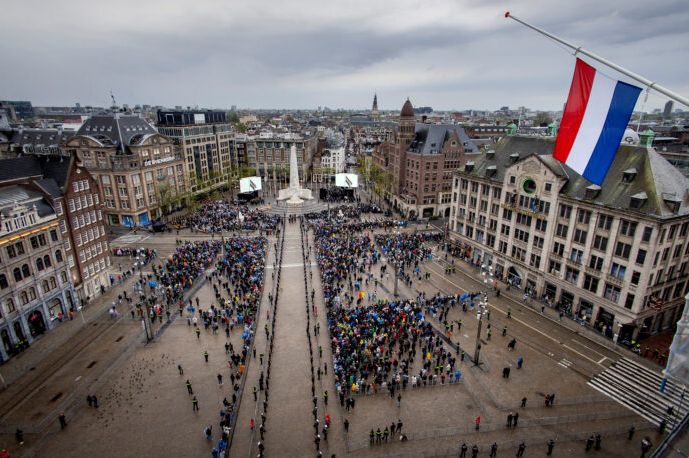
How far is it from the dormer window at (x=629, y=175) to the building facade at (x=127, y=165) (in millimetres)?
86642

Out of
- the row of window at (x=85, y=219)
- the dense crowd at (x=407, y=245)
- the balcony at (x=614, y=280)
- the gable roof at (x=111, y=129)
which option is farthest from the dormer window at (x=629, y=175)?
the gable roof at (x=111, y=129)

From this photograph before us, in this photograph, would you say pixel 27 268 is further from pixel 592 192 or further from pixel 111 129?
pixel 592 192

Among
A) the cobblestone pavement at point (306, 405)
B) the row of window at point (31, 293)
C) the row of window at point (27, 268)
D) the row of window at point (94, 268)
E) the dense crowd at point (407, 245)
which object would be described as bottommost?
the cobblestone pavement at point (306, 405)

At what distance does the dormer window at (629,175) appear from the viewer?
42.3 m

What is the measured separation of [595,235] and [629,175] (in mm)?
7612

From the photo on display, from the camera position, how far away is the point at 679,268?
42.2m

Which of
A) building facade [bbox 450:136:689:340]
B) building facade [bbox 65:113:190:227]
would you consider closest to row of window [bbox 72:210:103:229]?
building facade [bbox 65:113:190:227]

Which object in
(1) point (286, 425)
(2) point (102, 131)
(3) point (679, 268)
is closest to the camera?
(1) point (286, 425)

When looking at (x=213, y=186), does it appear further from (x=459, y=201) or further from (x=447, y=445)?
(x=447, y=445)

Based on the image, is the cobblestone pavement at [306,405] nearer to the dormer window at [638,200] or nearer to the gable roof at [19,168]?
the dormer window at [638,200]

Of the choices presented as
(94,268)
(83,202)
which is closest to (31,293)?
(94,268)

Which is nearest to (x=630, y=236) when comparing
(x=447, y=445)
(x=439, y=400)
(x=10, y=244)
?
(x=439, y=400)

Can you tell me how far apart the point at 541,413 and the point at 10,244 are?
53.6m

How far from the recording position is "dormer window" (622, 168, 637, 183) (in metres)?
42.3
